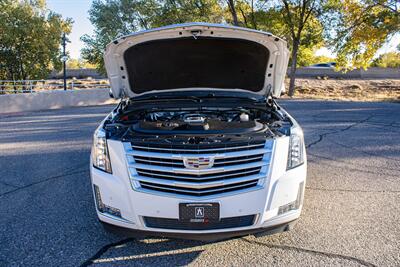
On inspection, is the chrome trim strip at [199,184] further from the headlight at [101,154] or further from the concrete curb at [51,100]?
the concrete curb at [51,100]

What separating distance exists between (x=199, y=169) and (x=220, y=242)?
846mm

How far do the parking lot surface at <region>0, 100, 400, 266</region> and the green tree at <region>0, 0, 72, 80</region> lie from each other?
1861 centimetres

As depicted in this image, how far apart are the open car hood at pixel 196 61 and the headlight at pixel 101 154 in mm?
1249

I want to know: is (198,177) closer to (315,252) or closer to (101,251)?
(101,251)

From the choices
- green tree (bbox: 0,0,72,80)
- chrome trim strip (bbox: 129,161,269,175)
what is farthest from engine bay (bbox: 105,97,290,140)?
green tree (bbox: 0,0,72,80)

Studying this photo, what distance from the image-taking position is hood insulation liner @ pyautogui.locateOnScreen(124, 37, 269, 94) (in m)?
3.85

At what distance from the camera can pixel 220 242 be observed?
2.94 m

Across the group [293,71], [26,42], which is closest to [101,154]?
[293,71]

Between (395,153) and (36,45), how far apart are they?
22.9 m

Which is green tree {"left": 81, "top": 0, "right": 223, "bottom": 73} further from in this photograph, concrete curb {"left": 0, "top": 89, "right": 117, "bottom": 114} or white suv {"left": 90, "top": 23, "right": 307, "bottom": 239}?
white suv {"left": 90, "top": 23, "right": 307, "bottom": 239}

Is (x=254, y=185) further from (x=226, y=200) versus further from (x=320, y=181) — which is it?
(x=320, y=181)

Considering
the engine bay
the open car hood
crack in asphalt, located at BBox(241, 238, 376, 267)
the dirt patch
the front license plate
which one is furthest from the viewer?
the dirt patch

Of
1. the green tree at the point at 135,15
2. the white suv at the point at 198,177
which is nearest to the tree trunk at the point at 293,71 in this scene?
the green tree at the point at 135,15

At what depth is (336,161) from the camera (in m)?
5.57
